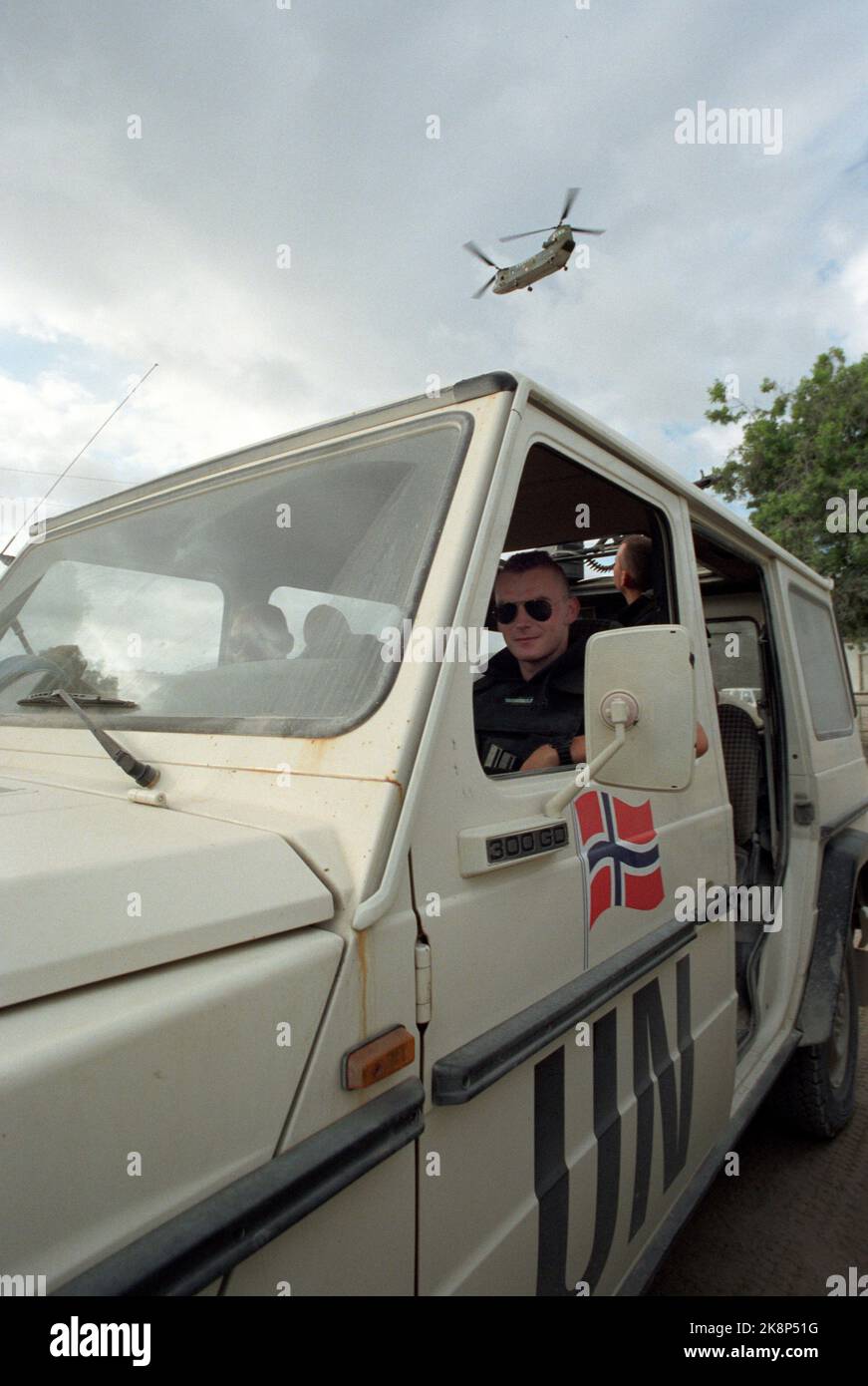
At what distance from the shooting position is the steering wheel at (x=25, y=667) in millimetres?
1877

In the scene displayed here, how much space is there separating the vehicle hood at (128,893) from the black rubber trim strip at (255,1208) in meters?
0.27

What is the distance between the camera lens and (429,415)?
5.33 ft

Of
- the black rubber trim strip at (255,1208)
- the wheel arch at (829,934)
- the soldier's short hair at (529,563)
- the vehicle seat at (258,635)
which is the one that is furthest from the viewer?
the wheel arch at (829,934)

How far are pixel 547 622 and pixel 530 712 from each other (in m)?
0.27

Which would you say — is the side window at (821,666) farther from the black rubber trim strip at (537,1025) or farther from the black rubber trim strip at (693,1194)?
the black rubber trim strip at (537,1025)

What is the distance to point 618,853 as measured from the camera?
180 centimetres

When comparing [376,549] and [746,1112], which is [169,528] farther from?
[746,1112]

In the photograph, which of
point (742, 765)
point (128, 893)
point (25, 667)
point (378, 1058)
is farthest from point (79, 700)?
point (742, 765)

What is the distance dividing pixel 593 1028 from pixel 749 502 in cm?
1806

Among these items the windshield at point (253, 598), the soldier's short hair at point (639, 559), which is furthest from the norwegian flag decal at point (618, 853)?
the soldier's short hair at point (639, 559)

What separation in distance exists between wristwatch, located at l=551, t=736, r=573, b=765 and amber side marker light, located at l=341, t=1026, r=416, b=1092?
939 millimetres

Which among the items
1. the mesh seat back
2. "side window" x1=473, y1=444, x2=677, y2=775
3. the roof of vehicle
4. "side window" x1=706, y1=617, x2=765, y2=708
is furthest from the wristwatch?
"side window" x1=706, y1=617, x2=765, y2=708

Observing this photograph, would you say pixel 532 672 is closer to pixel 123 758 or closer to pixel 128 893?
pixel 123 758
